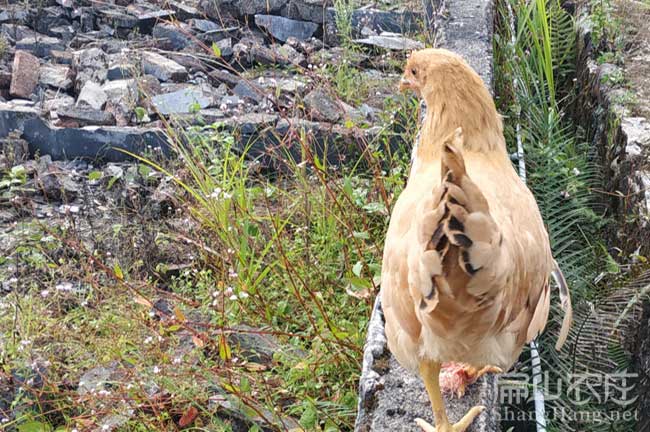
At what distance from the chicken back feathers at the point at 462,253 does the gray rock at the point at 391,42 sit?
3497mm

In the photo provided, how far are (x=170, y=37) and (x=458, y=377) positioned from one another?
16.4ft

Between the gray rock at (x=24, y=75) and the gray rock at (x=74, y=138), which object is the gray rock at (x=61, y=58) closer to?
the gray rock at (x=24, y=75)

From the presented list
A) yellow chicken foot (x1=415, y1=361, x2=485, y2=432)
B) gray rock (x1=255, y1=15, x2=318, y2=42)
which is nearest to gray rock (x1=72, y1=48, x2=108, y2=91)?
gray rock (x1=255, y1=15, x2=318, y2=42)

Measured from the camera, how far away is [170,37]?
6750 mm

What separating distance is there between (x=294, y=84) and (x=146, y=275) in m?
2.13

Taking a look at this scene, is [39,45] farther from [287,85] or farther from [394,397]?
[394,397]

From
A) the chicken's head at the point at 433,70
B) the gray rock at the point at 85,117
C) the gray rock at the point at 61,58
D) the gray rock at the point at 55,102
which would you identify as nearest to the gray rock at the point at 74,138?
the gray rock at the point at 85,117

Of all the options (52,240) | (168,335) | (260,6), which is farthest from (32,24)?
(168,335)

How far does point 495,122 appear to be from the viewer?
105 inches

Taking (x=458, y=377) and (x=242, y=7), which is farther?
(x=242, y=7)

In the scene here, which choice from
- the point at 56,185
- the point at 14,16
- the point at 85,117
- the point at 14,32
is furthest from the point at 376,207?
the point at 14,16

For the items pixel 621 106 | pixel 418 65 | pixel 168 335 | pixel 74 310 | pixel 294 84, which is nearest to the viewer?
pixel 418 65

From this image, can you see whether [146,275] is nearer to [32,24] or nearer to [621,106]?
[621,106]

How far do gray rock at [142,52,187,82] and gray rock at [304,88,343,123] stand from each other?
1.21m
